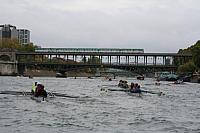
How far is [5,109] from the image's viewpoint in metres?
50.1

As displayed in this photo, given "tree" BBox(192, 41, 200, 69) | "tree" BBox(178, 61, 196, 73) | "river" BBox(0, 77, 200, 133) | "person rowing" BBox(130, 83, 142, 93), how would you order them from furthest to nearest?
"tree" BBox(178, 61, 196, 73) < "tree" BBox(192, 41, 200, 69) < "person rowing" BBox(130, 83, 142, 93) < "river" BBox(0, 77, 200, 133)

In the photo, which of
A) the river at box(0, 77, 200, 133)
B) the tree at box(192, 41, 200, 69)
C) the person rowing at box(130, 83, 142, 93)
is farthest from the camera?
the tree at box(192, 41, 200, 69)

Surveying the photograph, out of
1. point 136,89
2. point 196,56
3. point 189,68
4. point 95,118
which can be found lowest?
point 95,118

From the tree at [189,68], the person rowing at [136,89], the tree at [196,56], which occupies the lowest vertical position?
the person rowing at [136,89]

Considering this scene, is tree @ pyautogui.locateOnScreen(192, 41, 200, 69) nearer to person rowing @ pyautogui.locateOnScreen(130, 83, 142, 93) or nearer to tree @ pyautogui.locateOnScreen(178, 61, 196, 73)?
tree @ pyautogui.locateOnScreen(178, 61, 196, 73)

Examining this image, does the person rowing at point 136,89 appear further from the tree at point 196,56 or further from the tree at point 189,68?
the tree at point 189,68

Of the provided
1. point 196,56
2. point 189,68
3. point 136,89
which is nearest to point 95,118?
point 136,89

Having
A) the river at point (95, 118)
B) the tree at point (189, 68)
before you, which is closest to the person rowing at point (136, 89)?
the river at point (95, 118)

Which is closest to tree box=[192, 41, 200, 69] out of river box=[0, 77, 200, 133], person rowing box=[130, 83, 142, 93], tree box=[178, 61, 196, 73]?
tree box=[178, 61, 196, 73]

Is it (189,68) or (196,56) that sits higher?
(196,56)

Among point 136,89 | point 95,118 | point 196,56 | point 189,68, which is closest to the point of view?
point 95,118

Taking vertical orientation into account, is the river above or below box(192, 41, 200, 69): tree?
below

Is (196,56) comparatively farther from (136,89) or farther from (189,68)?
(136,89)

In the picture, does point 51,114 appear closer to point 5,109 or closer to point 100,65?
point 5,109
